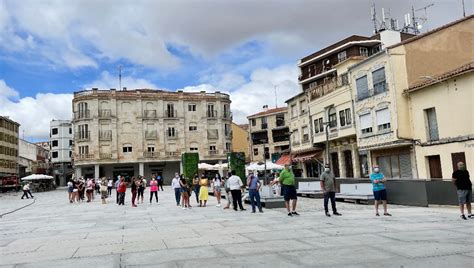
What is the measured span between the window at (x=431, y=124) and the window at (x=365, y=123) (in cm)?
513

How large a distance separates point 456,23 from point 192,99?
43.5m

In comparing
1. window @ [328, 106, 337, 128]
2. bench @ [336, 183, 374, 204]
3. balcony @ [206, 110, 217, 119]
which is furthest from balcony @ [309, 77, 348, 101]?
balcony @ [206, 110, 217, 119]

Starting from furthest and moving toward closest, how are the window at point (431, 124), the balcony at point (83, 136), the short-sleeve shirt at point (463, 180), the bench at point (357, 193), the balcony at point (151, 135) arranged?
the balcony at point (151, 135) → the balcony at point (83, 136) → the window at point (431, 124) → the bench at point (357, 193) → the short-sleeve shirt at point (463, 180)

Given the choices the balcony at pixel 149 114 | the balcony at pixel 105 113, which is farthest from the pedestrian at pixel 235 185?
the balcony at pixel 149 114

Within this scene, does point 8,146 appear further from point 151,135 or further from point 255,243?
point 255,243

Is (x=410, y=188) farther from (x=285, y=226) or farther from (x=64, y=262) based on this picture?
(x=64, y=262)

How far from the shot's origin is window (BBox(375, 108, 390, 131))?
2864cm

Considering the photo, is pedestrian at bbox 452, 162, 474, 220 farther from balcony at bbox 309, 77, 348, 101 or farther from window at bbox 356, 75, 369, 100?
balcony at bbox 309, 77, 348, 101

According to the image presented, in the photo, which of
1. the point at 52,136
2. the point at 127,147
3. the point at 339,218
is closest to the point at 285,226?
the point at 339,218

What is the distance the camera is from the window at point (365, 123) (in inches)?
1206

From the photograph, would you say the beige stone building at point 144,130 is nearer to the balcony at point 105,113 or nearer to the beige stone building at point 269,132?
the balcony at point 105,113

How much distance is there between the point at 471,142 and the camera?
22.4 meters

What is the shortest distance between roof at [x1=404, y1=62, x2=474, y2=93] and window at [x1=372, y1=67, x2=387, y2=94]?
1916 millimetres

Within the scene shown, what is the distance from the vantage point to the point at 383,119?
1147 inches
